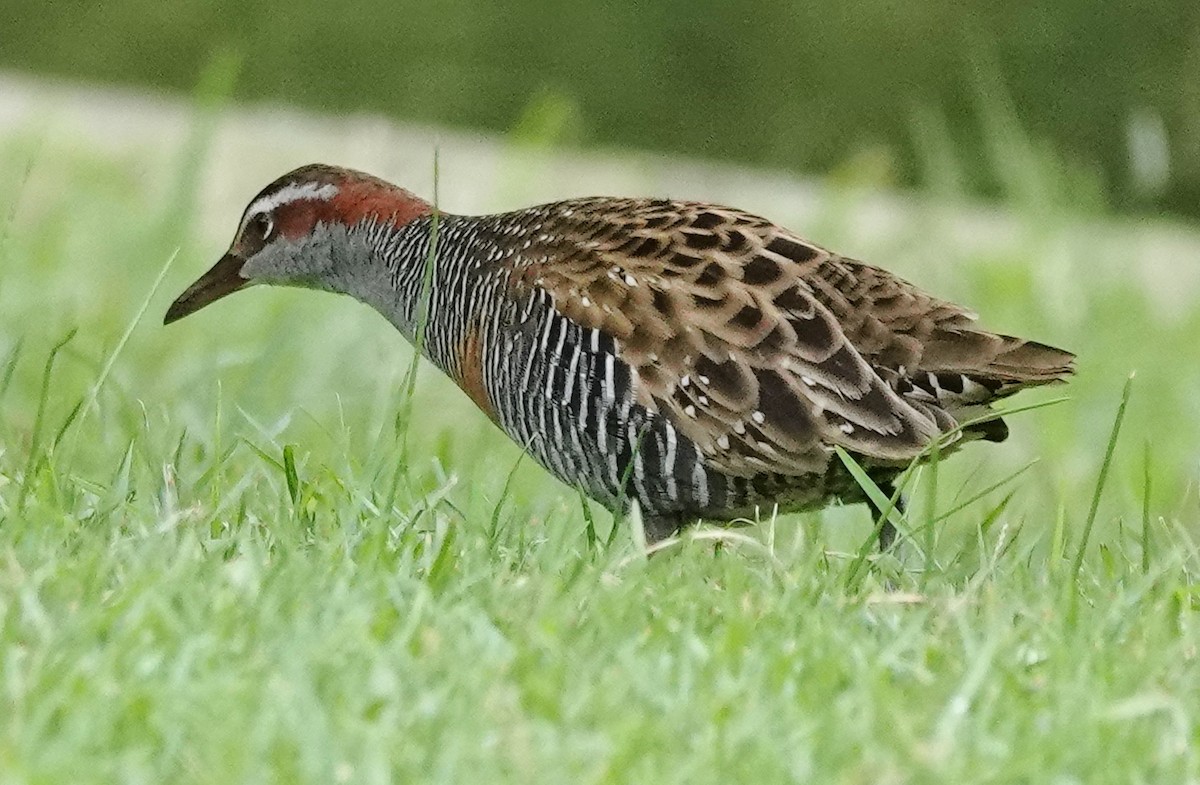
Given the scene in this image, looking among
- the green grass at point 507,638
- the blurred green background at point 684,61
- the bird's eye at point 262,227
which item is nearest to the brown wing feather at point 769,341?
the green grass at point 507,638

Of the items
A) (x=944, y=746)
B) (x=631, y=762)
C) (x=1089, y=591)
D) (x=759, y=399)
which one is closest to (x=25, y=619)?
(x=631, y=762)

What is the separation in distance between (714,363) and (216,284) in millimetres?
1536

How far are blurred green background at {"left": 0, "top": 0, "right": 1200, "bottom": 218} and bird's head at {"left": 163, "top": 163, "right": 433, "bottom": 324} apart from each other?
5.26 meters

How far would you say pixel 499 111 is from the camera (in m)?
10.2

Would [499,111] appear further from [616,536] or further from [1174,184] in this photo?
[616,536]

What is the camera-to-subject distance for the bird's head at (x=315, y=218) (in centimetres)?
449

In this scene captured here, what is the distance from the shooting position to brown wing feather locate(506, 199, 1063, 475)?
11.8ft

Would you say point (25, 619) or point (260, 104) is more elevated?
point (25, 619)

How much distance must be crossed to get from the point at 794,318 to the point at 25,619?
1.67 meters

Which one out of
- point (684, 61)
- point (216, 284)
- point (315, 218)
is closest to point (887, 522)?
point (315, 218)

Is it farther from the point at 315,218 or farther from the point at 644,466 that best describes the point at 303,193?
the point at 644,466

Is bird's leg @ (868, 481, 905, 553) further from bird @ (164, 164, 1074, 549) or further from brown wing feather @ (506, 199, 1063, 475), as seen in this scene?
brown wing feather @ (506, 199, 1063, 475)

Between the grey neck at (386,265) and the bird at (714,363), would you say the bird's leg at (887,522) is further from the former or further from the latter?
the grey neck at (386,265)

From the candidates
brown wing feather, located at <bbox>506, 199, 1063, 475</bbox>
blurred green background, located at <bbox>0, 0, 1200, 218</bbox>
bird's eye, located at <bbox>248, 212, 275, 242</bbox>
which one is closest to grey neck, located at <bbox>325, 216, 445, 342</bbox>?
bird's eye, located at <bbox>248, 212, 275, 242</bbox>
